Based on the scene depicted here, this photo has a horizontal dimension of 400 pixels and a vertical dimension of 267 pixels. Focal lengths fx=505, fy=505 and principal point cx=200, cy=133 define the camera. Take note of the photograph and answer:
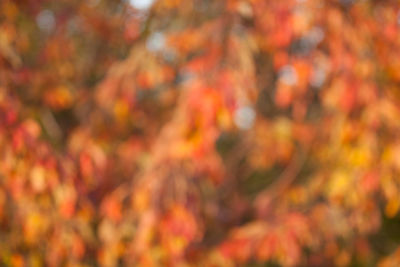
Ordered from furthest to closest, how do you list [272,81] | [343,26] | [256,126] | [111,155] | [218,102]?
[272,81] → [256,126] → [111,155] → [343,26] → [218,102]

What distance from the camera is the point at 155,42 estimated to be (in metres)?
3.27

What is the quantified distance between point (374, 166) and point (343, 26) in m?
0.76

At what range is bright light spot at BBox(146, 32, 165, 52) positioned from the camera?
3.15 m

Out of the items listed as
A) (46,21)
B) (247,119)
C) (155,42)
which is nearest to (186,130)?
(155,42)

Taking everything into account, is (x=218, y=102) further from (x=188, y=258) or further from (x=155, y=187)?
(x=188, y=258)

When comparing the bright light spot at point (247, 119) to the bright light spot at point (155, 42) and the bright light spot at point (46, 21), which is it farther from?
the bright light spot at point (46, 21)

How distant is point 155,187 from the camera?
2.71 metres

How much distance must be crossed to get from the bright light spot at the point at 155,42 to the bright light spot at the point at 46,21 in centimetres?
75

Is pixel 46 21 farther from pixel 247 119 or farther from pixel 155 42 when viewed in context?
pixel 247 119

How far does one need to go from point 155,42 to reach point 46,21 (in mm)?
918

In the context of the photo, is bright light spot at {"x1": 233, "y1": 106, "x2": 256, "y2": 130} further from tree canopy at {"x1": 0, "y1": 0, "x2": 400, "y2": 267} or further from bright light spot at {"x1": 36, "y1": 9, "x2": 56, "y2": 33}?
bright light spot at {"x1": 36, "y1": 9, "x2": 56, "y2": 33}

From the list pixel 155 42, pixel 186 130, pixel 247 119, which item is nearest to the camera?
pixel 186 130

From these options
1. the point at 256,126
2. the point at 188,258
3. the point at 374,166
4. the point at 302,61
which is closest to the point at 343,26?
the point at 302,61

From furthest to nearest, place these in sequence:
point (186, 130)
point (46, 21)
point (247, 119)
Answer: point (247, 119)
point (46, 21)
point (186, 130)
